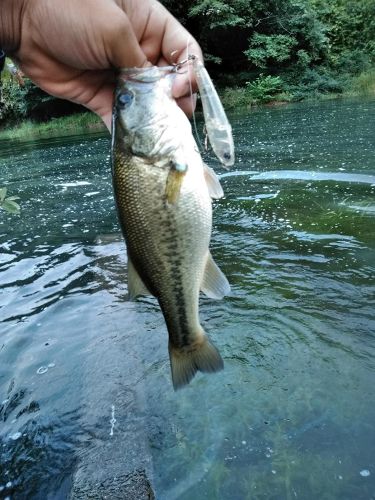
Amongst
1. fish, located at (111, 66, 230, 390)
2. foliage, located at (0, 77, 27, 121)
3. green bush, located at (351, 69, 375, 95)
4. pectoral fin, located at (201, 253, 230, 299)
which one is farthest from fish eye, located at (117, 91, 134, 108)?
foliage, located at (0, 77, 27, 121)

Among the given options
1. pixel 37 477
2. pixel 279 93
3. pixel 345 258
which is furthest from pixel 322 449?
pixel 279 93

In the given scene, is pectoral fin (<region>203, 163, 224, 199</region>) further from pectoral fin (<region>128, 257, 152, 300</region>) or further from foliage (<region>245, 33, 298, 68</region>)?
foliage (<region>245, 33, 298, 68</region>)

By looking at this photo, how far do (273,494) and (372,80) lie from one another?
27.0m

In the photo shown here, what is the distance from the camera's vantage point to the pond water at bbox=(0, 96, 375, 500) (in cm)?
332

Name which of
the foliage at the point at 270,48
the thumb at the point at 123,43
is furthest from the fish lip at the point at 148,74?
the foliage at the point at 270,48

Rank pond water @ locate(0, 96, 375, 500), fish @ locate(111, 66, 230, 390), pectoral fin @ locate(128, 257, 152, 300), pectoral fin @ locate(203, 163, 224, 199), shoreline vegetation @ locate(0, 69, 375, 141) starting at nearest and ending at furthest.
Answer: fish @ locate(111, 66, 230, 390), pectoral fin @ locate(203, 163, 224, 199), pectoral fin @ locate(128, 257, 152, 300), pond water @ locate(0, 96, 375, 500), shoreline vegetation @ locate(0, 69, 375, 141)

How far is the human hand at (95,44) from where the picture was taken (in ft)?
9.09

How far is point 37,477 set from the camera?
11.2 ft

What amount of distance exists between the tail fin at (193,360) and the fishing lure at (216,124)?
1.05 metres

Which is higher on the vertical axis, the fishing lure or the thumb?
the thumb

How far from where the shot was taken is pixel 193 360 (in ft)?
9.27

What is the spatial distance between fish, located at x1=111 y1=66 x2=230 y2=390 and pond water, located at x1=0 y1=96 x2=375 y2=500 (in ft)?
4.88

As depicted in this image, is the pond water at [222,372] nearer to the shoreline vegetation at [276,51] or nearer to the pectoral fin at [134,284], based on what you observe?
the pectoral fin at [134,284]

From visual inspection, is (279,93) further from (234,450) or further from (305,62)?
(234,450)
